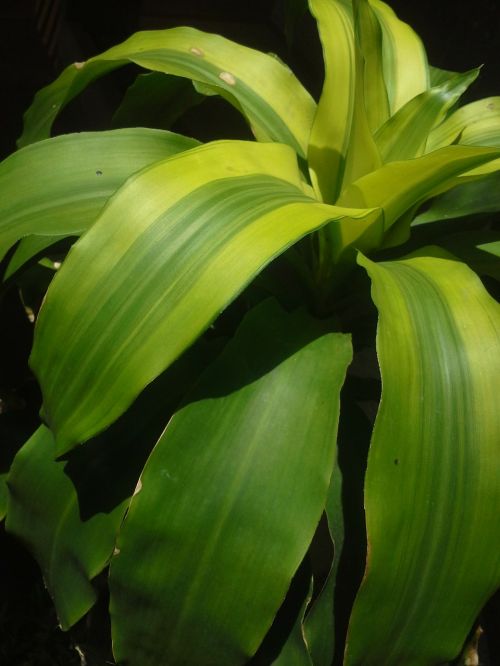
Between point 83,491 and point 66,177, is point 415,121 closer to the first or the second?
point 66,177

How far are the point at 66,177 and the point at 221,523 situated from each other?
48cm

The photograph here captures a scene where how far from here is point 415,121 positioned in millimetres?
980

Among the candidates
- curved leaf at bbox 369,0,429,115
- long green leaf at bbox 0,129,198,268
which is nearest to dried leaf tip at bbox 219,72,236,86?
long green leaf at bbox 0,129,198,268

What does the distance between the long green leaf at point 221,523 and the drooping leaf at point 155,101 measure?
23.1 inches

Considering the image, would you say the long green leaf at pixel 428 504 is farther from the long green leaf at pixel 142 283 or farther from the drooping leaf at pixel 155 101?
the drooping leaf at pixel 155 101

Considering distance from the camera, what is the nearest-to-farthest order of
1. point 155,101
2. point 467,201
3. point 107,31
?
1. point 467,201
2. point 155,101
3. point 107,31

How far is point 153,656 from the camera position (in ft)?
2.59

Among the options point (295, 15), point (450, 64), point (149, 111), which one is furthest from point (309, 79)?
point (149, 111)

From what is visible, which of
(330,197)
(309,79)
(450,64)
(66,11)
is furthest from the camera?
(66,11)

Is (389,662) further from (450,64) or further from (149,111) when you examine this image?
(450,64)

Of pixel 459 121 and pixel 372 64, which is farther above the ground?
pixel 372 64

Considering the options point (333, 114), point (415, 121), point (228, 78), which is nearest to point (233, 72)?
point (228, 78)

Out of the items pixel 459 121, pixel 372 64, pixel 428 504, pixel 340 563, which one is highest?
pixel 372 64

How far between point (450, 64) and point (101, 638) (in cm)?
134
